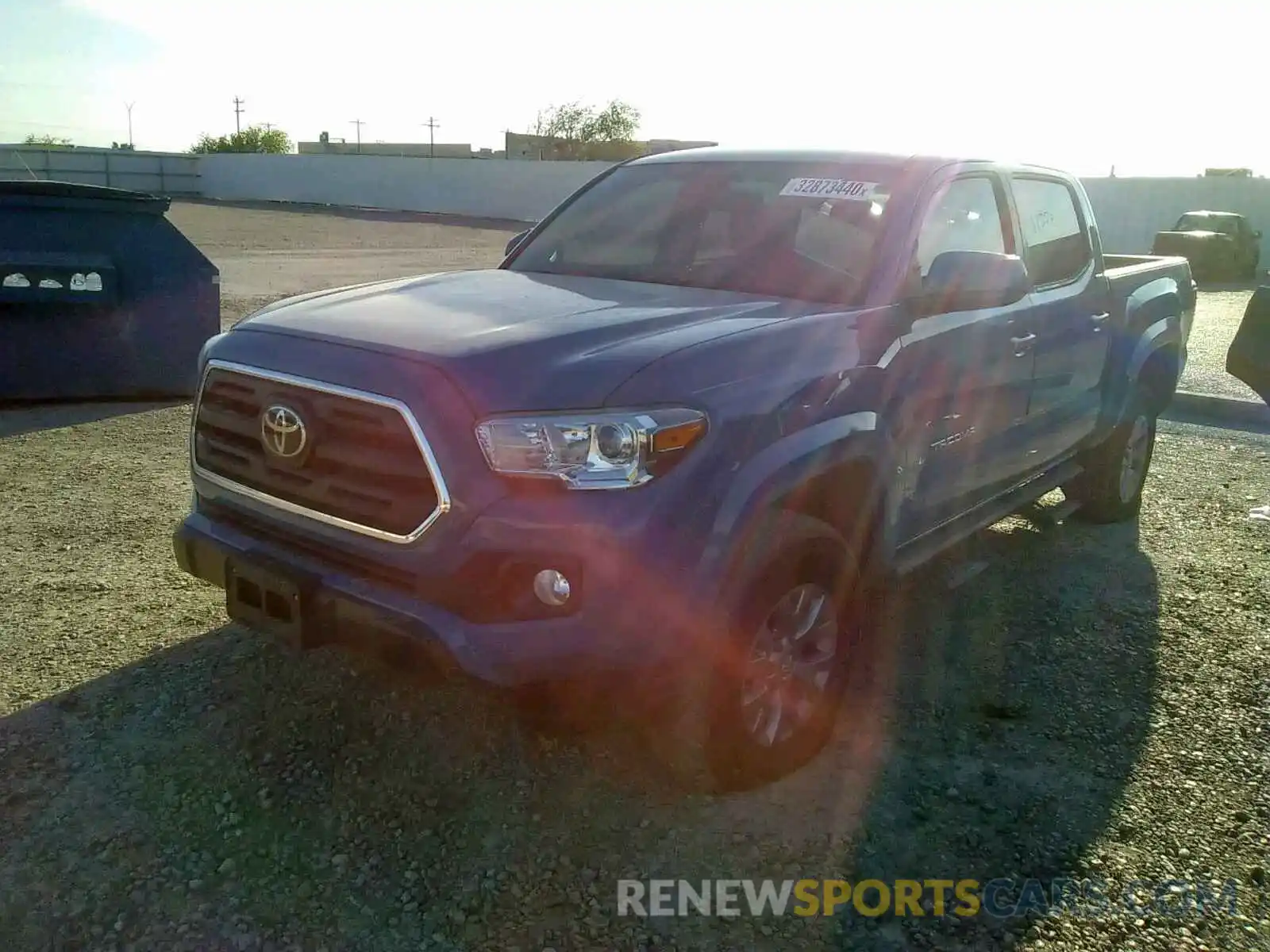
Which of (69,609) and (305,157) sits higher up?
A: (305,157)

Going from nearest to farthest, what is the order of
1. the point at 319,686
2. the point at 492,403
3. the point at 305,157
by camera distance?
1. the point at 492,403
2. the point at 319,686
3. the point at 305,157

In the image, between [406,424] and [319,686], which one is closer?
[406,424]

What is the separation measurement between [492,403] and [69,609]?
252 cm

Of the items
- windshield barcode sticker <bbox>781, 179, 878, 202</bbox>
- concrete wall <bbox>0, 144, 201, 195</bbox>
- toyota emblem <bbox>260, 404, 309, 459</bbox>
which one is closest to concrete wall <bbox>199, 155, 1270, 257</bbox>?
concrete wall <bbox>0, 144, 201, 195</bbox>

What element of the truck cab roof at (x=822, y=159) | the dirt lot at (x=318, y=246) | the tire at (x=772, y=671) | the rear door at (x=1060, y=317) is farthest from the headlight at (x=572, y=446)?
the dirt lot at (x=318, y=246)

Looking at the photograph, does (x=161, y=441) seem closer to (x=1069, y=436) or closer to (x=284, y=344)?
(x=284, y=344)

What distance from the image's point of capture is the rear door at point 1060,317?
15.1 feet

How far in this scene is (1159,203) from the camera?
1117 inches

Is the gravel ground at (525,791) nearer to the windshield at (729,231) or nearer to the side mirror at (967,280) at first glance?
the side mirror at (967,280)

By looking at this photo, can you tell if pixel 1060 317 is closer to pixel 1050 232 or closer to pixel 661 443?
pixel 1050 232

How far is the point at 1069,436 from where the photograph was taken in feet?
16.6

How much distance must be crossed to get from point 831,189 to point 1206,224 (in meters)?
23.2

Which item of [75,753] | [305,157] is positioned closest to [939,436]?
[75,753]

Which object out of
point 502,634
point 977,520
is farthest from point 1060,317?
point 502,634
